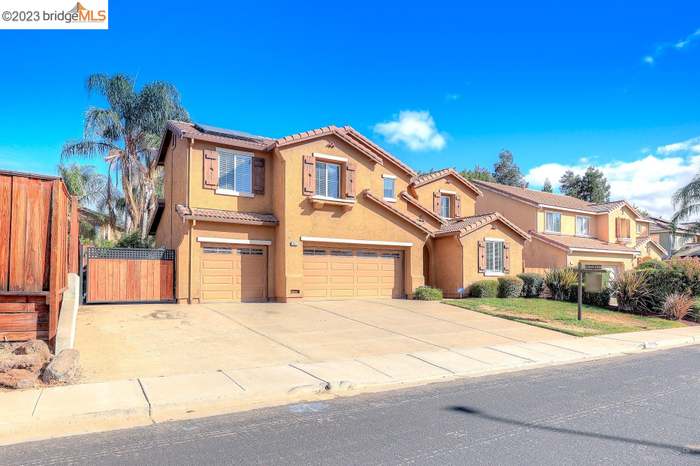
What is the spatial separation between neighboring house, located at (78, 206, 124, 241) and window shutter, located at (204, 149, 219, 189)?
20494 mm

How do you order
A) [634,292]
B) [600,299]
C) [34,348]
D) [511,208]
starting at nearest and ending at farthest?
[34,348]
[634,292]
[600,299]
[511,208]

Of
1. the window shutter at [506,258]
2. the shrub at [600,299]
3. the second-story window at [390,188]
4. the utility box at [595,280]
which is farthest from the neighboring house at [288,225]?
the utility box at [595,280]

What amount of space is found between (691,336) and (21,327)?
16940 millimetres

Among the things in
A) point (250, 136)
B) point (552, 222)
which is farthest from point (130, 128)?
point (552, 222)

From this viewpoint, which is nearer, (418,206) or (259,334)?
(259,334)

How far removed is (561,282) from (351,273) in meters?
10.1

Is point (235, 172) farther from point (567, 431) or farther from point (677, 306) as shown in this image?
point (677, 306)

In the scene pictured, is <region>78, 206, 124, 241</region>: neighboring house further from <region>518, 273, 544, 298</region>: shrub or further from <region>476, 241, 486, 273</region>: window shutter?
<region>518, 273, 544, 298</region>: shrub

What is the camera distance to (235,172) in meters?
19.3

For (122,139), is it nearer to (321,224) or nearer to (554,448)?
(321,224)

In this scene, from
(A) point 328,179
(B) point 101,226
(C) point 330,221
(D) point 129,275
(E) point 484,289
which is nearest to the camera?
(D) point 129,275

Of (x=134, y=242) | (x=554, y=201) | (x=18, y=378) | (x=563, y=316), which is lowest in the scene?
(x=563, y=316)

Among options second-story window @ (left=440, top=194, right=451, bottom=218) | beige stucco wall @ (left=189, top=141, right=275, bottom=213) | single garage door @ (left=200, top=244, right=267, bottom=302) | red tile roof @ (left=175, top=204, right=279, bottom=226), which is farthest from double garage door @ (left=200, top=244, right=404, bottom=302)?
second-story window @ (left=440, top=194, right=451, bottom=218)

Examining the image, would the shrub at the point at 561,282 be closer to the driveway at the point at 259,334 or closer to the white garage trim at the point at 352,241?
the white garage trim at the point at 352,241
